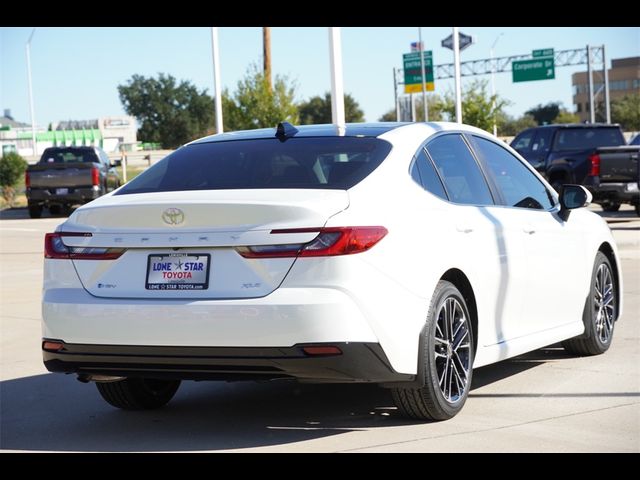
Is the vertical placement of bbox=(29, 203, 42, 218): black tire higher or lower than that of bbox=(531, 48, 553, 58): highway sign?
lower

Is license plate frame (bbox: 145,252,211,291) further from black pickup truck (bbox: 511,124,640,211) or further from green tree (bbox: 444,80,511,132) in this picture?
green tree (bbox: 444,80,511,132)

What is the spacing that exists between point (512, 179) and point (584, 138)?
1901 centimetres

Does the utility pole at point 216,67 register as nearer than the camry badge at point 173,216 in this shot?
No

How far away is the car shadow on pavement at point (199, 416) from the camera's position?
604 centimetres

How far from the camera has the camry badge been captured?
5.69 m

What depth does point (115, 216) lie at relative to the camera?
19.2 feet

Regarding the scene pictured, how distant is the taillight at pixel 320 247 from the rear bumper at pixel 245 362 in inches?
17.6

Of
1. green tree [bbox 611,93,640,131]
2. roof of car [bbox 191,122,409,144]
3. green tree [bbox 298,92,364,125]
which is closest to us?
roof of car [bbox 191,122,409,144]

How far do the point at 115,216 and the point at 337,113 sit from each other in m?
13.5

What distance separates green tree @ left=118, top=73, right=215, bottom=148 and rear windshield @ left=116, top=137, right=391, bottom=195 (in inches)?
4603

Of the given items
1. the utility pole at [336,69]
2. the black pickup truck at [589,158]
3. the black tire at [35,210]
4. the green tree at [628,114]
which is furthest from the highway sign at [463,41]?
the green tree at [628,114]

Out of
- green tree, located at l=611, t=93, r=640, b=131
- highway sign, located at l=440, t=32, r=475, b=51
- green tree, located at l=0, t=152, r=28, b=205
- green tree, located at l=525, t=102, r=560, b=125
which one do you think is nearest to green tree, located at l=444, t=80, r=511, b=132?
highway sign, located at l=440, t=32, r=475, b=51

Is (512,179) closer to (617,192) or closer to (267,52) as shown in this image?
(617,192)

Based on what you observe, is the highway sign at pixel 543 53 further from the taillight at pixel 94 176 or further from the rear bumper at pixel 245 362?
the rear bumper at pixel 245 362
